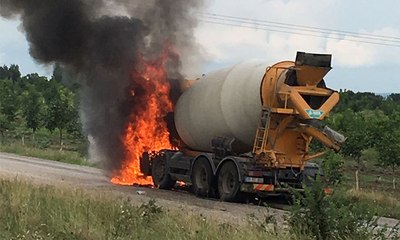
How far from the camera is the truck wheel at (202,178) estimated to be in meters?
17.3

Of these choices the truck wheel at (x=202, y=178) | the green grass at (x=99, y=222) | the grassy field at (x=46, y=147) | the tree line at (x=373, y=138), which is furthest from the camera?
the grassy field at (x=46, y=147)

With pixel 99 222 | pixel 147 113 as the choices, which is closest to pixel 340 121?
pixel 147 113

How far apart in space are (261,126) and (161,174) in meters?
4.71

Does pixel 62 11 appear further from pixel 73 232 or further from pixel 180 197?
pixel 73 232

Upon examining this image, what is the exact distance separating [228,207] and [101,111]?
617 cm

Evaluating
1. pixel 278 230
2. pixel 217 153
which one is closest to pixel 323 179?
pixel 278 230

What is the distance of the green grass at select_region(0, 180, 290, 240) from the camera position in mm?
8711

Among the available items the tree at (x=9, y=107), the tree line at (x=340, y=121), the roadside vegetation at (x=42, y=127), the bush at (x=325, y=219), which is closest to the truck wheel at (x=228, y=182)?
the tree line at (x=340, y=121)

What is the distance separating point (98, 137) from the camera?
20.0 m

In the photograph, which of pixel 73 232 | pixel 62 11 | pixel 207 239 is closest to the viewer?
pixel 207 239

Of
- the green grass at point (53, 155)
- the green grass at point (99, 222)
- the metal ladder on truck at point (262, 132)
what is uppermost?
the metal ladder on truck at point (262, 132)

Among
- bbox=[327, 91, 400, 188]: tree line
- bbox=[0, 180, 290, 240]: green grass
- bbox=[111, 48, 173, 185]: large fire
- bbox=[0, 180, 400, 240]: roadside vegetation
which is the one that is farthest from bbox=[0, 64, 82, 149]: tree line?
bbox=[0, 180, 400, 240]: roadside vegetation

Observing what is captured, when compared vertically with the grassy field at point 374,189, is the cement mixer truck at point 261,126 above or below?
above

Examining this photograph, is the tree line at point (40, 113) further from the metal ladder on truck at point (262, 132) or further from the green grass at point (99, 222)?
the green grass at point (99, 222)
